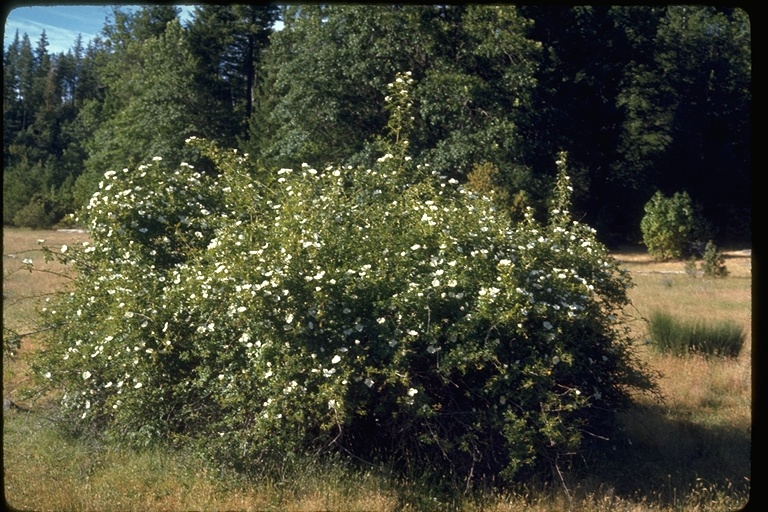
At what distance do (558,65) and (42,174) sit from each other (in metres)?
24.7

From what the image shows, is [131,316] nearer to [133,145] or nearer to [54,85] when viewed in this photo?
[133,145]

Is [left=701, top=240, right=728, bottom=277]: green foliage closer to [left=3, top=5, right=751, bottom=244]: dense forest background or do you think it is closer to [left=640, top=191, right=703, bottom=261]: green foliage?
[left=3, top=5, right=751, bottom=244]: dense forest background

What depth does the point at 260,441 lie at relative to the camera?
5.74 metres

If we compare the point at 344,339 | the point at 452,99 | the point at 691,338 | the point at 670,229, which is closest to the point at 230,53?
the point at 452,99

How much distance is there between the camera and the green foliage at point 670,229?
29.9 meters

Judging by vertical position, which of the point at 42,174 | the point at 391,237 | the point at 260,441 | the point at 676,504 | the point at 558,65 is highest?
the point at 558,65

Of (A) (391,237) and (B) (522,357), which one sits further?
(A) (391,237)

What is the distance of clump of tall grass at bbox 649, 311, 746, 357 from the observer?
10.7 metres

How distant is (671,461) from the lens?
7371 millimetres

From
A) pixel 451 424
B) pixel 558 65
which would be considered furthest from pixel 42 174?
pixel 451 424

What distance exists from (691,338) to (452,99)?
38.5 ft

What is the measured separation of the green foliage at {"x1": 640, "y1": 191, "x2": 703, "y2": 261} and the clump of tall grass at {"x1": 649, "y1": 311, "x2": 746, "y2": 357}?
19.4 m

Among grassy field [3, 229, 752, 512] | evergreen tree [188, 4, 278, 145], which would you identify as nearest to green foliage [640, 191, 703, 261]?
evergreen tree [188, 4, 278, 145]

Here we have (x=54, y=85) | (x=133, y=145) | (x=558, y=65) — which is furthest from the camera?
Answer: (x=54, y=85)
